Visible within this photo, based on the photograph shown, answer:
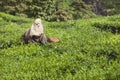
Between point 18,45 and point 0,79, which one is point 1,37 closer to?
point 18,45

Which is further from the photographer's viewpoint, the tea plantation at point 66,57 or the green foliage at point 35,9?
the green foliage at point 35,9

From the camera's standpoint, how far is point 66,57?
15.4m

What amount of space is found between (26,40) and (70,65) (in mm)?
4959

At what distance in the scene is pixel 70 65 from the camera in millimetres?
14078

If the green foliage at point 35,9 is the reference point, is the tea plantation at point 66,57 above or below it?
above

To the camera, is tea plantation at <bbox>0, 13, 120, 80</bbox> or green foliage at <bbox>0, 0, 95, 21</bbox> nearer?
tea plantation at <bbox>0, 13, 120, 80</bbox>

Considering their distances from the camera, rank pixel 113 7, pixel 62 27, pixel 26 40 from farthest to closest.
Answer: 1. pixel 113 7
2. pixel 62 27
3. pixel 26 40

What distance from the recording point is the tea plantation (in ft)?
42.3

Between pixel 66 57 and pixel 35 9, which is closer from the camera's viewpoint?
pixel 66 57

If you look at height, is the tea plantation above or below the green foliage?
above

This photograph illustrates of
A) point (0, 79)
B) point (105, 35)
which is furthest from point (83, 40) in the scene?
point (0, 79)

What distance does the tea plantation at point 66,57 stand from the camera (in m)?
12.9

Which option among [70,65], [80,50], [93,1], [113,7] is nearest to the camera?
[70,65]

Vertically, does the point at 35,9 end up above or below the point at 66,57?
below
